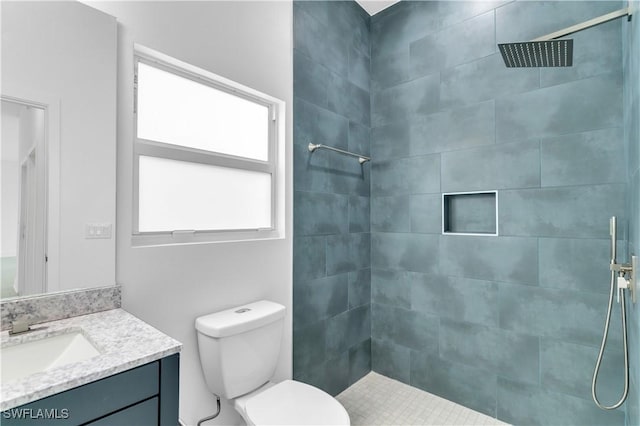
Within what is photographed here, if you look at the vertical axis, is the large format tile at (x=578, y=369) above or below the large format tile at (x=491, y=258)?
below

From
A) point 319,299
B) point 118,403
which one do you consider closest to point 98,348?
point 118,403

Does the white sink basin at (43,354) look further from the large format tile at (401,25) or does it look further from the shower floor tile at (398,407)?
the large format tile at (401,25)

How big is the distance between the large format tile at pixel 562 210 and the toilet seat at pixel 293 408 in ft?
4.68

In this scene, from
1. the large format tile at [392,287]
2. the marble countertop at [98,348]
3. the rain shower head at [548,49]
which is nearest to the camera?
the marble countertop at [98,348]

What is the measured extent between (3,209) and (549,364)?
103 inches

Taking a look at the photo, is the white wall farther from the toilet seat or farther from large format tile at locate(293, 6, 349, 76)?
the toilet seat

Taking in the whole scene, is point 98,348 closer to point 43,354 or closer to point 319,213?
point 43,354

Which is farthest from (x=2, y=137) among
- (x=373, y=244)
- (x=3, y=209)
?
(x=373, y=244)

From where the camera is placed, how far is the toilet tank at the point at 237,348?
56.4 inches

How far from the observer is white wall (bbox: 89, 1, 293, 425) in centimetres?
133

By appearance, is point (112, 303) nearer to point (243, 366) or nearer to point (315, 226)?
point (243, 366)

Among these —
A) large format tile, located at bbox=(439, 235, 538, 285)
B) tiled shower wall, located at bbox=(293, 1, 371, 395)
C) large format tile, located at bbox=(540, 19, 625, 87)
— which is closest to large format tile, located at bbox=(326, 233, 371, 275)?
tiled shower wall, located at bbox=(293, 1, 371, 395)

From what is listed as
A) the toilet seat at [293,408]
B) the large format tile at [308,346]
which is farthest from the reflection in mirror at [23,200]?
the large format tile at [308,346]

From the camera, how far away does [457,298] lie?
7.01ft
